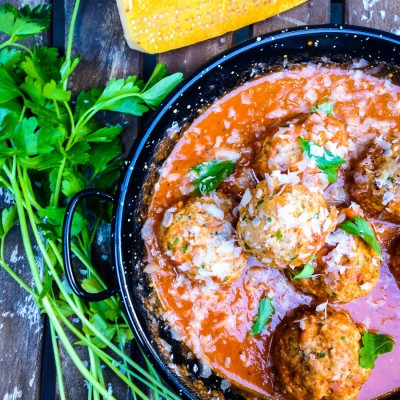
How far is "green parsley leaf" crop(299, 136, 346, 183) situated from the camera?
2.10m

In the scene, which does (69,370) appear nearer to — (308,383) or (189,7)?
(308,383)

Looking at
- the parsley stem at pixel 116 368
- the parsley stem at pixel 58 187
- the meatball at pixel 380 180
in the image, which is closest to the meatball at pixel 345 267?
the meatball at pixel 380 180

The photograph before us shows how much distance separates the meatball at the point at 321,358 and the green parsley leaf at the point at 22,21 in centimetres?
148

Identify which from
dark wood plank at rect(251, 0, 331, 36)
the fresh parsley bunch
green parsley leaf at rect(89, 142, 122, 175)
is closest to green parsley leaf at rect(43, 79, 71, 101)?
the fresh parsley bunch

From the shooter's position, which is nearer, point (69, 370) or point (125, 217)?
point (125, 217)

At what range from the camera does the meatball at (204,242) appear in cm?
214

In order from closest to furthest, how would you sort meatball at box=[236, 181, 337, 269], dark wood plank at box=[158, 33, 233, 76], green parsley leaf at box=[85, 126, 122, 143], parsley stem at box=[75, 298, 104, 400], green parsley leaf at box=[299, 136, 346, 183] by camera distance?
meatball at box=[236, 181, 337, 269], green parsley leaf at box=[299, 136, 346, 183], green parsley leaf at box=[85, 126, 122, 143], parsley stem at box=[75, 298, 104, 400], dark wood plank at box=[158, 33, 233, 76]

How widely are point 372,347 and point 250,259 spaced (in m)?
0.57

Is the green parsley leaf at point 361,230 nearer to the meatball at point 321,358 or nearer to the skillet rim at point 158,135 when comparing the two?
the meatball at point 321,358

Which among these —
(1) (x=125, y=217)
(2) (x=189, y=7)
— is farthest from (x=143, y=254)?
(2) (x=189, y=7)

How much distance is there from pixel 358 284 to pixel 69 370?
130 cm

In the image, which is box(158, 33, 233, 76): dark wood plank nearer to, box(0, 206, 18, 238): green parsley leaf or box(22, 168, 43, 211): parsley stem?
box(22, 168, 43, 211): parsley stem

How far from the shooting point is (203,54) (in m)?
2.50

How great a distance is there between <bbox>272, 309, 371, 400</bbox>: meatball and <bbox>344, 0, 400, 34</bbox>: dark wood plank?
4.12ft
